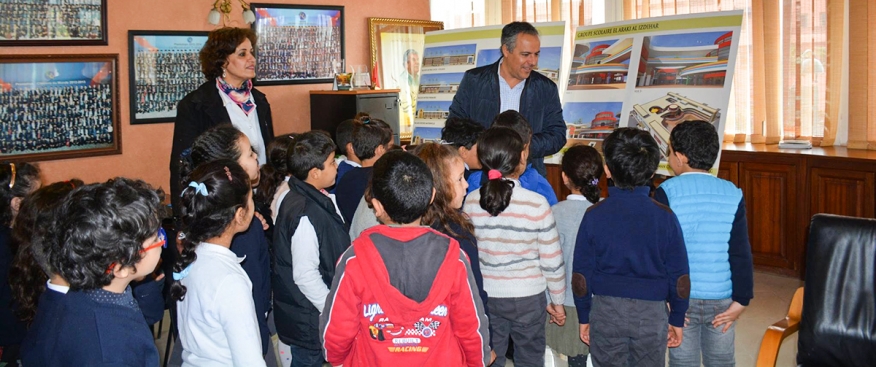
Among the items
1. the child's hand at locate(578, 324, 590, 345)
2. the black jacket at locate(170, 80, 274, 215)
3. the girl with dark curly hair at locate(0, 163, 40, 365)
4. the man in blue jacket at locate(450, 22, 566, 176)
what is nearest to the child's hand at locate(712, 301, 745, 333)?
the child's hand at locate(578, 324, 590, 345)

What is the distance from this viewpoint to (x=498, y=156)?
2756mm

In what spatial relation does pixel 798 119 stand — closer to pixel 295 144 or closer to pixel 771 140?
pixel 771 140

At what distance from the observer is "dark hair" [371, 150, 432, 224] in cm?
195

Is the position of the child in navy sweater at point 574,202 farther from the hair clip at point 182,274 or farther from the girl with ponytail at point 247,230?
the hair clip at point 182,274

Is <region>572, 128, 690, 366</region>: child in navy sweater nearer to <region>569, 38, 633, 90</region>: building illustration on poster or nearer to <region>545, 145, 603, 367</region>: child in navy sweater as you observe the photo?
<region>545, 145, 603, 367</region>: child in navy sweater

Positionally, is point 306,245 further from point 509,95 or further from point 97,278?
point 509,95

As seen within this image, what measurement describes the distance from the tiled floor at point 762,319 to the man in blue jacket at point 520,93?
3.87ft

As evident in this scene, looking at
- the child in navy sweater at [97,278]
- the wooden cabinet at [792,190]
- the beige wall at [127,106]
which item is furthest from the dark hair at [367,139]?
the beige wall at [127,106]

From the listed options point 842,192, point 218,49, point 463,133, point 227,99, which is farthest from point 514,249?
point 842,192

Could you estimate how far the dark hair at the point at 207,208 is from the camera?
205 centimetres

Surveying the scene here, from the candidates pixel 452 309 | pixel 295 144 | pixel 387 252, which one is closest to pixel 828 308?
pixel 452 309

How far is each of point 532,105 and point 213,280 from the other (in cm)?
233

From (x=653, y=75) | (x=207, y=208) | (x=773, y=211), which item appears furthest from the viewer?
(x=773, y=211)

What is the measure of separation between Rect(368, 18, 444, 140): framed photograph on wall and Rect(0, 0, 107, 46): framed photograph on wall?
256 centimetres
